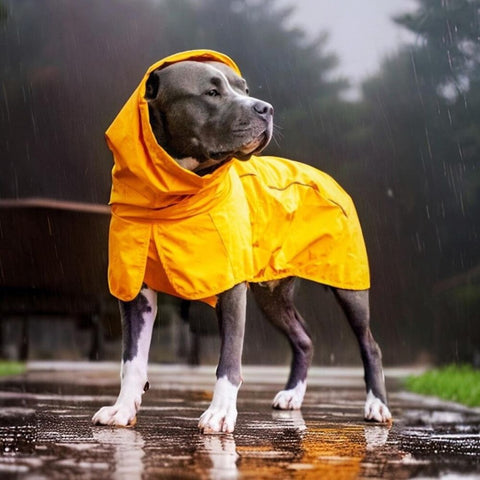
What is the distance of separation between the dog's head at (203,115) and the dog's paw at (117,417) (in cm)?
91

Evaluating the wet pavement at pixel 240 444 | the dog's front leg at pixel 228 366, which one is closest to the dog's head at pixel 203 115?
the dog's front leg at pixel 228 366

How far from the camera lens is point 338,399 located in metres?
6.20

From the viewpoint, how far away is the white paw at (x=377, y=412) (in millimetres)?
4309

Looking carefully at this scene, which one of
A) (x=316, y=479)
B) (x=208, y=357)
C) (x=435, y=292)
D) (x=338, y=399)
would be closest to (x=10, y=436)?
(x=316, y=479)

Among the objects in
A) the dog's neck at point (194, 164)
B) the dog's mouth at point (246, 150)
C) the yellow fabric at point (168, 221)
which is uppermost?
the dog's mouth at point (246, 150)

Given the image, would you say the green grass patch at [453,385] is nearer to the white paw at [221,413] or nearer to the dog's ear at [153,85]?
the white paw at [221,413]

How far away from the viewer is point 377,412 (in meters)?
4.35

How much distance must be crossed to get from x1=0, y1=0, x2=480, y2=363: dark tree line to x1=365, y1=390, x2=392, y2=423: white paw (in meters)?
10.8

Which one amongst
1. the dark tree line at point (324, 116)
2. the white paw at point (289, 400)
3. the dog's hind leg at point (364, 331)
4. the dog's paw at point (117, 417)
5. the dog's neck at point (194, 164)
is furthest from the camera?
the dark tree line at point (324, 116)

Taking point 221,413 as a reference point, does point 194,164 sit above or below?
above

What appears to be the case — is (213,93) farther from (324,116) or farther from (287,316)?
(324,116)

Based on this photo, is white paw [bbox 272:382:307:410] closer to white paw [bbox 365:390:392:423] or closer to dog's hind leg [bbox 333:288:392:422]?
dog's hind leg [bbox 333:288:392:422]

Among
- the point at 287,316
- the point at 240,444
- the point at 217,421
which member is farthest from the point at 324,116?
the point at 240,444

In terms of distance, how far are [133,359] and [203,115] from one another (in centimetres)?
91
